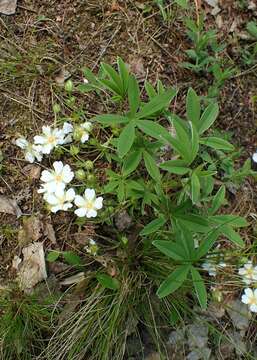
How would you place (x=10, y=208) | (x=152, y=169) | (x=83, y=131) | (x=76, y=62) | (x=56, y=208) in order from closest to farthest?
(x=152, y=169)
(x=56, y=208)
(x=83, y=131)
(x=10, y=208)
(x=76, y=62)

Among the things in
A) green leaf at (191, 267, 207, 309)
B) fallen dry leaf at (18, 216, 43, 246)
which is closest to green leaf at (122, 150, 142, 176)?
green leaf at (191, 267, 207, 309)

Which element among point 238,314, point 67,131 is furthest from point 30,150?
point 238,314

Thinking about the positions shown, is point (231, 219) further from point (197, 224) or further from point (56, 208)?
point (56, 208)

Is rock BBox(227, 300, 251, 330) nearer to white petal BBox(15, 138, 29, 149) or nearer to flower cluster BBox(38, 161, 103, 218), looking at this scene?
flower cluster BBox(38, 161, 103, 218)

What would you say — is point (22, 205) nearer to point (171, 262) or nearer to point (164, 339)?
point (171, 262)

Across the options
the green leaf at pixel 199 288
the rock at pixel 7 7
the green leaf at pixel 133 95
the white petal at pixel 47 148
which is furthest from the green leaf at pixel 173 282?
the rock at pixel 7 7

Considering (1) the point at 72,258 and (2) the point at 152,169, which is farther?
(1) the point at 72,258
